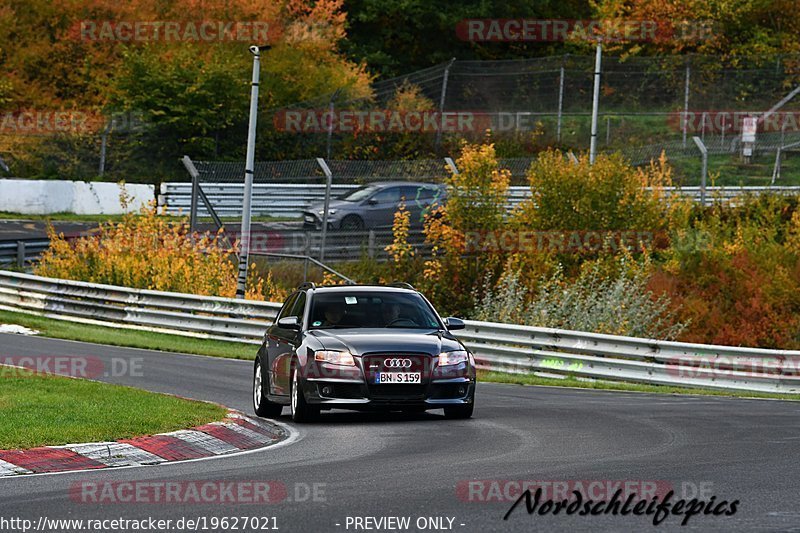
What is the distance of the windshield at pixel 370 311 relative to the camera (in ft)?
55.1

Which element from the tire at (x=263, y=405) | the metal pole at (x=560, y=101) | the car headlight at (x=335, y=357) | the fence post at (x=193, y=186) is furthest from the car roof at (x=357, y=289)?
the metal pole at (x=560, y=101)

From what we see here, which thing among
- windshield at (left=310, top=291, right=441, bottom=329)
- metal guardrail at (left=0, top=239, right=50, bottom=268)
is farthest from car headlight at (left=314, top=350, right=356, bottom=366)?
metal guardrail at (left=0, top=239, right=50, bottom=268)

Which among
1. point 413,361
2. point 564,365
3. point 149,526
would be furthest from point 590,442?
point 564,365

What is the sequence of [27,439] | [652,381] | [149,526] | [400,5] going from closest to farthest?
[149,526]
[27,439]
[652,381]
[400,5]

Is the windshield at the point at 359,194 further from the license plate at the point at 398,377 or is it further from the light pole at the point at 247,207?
the license plate at the point at 398,377

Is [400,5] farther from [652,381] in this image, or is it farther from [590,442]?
[590,442]

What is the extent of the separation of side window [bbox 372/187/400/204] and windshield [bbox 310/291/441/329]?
2408cm

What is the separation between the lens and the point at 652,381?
79.8 feet

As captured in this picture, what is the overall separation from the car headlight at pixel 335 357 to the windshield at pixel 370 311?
2.74 ft

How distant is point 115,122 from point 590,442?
40.9 meters

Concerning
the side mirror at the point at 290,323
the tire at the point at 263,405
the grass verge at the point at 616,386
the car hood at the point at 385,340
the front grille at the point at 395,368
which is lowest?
the grass verge at the point at 616,386

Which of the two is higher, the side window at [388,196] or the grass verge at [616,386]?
the side window at [388,196]

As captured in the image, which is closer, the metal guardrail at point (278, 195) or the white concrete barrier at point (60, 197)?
the metal guardrail at point (278, 195)

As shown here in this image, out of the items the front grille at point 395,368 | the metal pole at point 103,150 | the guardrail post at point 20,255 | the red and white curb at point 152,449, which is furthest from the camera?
the metal pole at point 103,150
